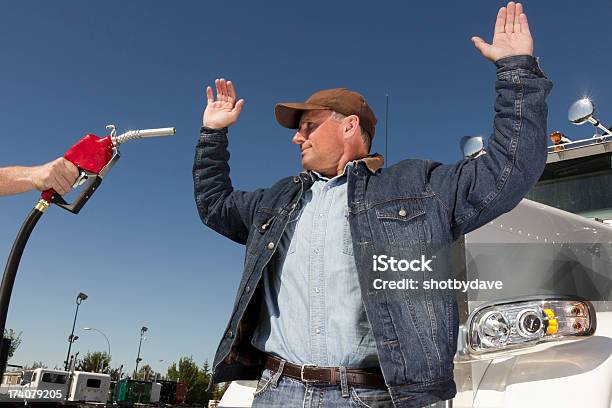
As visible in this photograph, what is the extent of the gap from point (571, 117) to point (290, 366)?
4570 mm

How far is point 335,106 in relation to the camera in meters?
3.14

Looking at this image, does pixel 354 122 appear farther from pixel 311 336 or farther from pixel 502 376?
pixel 502 376

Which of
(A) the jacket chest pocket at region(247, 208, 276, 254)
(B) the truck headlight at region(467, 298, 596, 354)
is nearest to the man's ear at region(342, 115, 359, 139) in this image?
(A) the jacket chest pocket at region(247, 208, 276, 254)

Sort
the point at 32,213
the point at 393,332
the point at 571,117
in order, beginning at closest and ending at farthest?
the point at 393,332, the point at 32,213, the point at 571,117

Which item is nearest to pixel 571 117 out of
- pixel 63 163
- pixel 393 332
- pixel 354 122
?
pixel 354 122

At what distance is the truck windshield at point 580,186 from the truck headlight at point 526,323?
2468 millimetres

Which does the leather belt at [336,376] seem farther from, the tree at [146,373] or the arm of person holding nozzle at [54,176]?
the tree at [146,373]

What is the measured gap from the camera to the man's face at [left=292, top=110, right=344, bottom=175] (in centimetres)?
305

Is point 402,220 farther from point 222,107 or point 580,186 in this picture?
point 580,186

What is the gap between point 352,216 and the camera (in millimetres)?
2629

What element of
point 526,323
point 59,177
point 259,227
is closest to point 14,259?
point 59,177

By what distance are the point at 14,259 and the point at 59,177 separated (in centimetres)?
45

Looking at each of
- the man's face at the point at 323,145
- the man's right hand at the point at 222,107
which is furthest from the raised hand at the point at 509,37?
the man's right hand at the point at 222,107

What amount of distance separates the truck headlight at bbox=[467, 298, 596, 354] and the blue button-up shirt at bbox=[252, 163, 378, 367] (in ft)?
1.73
